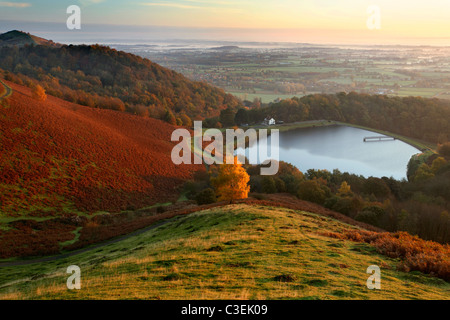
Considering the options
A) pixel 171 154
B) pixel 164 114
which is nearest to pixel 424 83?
pixel 164 114

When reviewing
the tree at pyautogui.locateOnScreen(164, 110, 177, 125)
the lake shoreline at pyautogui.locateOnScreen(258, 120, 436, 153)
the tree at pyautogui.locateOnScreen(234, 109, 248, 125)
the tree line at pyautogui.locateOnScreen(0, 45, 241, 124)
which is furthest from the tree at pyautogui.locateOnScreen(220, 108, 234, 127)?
the tree at pyautogui.locateOnScreen(164, 110, 177, 125)

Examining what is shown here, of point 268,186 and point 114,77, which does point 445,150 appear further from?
point 114,77

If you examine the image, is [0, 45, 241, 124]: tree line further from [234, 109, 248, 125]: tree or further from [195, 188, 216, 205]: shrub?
[195, 188, 216, 205]: shrub

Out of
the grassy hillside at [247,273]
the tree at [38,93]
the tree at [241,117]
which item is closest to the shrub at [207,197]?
the grassy hillside at [247,273]

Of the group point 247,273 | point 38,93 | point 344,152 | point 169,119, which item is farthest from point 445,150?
point 38,93

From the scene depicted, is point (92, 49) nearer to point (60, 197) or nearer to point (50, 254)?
point (60, 197)

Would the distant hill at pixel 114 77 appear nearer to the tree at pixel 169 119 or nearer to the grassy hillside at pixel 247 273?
the tree at pixel 169 119
